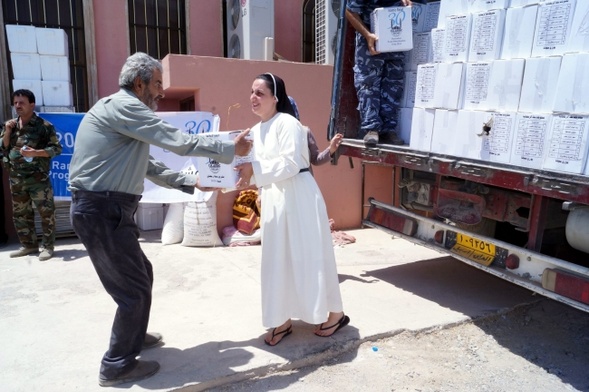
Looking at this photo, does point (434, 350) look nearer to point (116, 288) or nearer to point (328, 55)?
point (116, 288)

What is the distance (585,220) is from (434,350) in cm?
131

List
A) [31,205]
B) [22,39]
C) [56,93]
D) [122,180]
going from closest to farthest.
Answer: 1. [122,180]
2. [31,205]
3. [22,39]
4. [56,93]

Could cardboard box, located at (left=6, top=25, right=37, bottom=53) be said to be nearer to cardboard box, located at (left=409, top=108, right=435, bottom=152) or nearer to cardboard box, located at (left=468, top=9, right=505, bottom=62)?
cardboard box, located at (left=409, top=108, right=435, bottom=152)

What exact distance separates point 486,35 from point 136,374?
315 centimetres

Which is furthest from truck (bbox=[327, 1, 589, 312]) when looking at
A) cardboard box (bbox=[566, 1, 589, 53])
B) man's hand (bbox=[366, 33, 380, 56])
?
cardboard box (bbox=[566, 1, 589, 53])

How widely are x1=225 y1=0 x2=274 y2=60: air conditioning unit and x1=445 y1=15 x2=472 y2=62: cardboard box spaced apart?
372cm

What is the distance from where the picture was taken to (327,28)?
22.7 feet

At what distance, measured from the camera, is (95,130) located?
7.88 ft

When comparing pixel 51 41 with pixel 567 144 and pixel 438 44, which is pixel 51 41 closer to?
pixel 438 44

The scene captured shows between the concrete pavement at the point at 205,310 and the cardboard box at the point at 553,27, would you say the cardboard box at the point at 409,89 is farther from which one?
the concrete pavement at the point at 205,310

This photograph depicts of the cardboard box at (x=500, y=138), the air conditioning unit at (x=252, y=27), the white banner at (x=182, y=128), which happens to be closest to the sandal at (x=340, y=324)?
the cardboard box at (x=500, y=138)

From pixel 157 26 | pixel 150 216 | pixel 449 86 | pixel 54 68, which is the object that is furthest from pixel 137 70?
pixel 157 26

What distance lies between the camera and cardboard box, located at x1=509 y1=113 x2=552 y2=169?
276 cm

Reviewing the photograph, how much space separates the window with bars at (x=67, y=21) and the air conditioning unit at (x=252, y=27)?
227 cm
